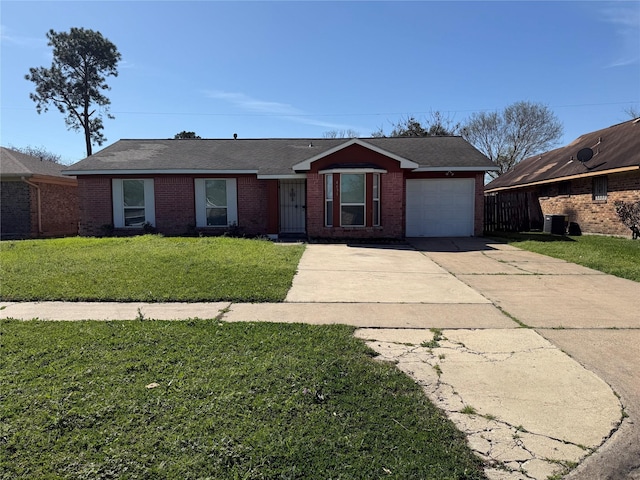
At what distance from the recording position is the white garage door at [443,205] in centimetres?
1691

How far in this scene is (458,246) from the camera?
14078 millimetres

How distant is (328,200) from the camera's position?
50.0 feet

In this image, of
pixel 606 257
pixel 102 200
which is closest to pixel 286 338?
pixel 606 257

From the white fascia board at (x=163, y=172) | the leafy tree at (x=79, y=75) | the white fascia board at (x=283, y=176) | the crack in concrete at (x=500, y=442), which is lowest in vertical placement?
the crack in concrete at (x=500, y=442)

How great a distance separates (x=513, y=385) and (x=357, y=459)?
1848 millimetres

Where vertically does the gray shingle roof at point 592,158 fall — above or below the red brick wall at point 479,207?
above

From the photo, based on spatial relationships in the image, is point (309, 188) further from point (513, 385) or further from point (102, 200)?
point (513, 385)

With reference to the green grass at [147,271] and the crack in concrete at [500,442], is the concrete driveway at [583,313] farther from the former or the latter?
the green grass at [147,271]

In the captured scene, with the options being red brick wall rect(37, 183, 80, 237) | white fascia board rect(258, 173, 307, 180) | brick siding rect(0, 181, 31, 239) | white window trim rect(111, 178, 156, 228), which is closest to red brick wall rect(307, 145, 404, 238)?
white fascia board rect(258, 173, 307, 180)

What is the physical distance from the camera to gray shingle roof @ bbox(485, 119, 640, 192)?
16.3 metres

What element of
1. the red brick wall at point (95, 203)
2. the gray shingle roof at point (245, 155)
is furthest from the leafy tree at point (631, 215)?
the red brick wall at point (95, 203)

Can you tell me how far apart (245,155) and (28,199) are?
9501 mm

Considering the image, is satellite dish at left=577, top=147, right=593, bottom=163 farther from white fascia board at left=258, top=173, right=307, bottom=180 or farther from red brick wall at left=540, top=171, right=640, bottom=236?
white fascia board at left=258, top=173, right=307, bottom=180

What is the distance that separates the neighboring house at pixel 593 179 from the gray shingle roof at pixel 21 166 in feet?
74.9
